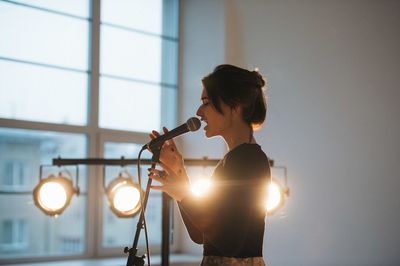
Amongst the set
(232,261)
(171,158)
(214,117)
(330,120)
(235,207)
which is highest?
(330,120)

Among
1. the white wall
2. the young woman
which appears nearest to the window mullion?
the white wall

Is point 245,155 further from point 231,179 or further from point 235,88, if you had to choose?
point 235,88

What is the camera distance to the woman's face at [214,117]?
64.8 inches

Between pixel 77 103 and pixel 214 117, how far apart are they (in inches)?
117

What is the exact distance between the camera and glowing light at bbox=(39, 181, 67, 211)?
10.2 ft

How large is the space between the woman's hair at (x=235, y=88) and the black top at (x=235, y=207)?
5.2 inches

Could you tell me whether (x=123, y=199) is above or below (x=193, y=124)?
below

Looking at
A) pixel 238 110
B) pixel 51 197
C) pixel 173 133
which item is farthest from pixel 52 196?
pixel 238 110

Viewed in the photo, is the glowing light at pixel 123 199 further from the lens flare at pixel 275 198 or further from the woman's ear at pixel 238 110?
the woman's ear at pixel 238 110

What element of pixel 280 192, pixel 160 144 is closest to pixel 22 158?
pixel 280 192

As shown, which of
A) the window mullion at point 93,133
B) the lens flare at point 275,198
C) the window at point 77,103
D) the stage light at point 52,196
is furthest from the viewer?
the window mullion at point 93,133

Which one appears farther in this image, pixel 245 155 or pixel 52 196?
pixel 52 196

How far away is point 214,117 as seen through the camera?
65.0 inches

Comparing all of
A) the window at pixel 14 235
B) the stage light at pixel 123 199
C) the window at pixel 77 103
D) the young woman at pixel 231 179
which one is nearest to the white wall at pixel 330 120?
the window at pixel 77 103
